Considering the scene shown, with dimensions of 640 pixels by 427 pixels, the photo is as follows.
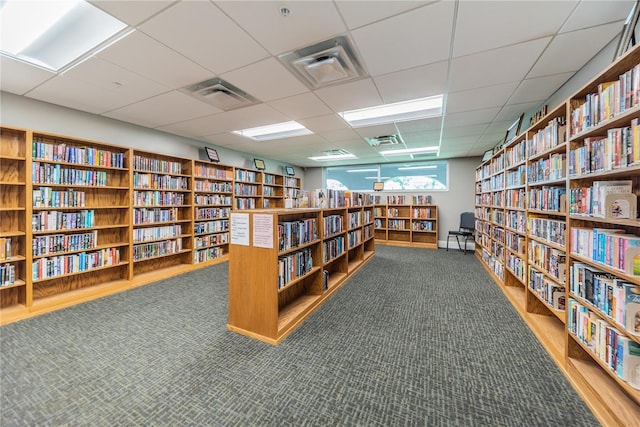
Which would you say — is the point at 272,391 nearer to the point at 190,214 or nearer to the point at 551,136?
the point at 551,136

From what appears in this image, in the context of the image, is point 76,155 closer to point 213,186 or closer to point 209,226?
point 213,186

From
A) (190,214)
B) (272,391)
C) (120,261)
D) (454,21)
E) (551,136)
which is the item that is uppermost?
(454,21)

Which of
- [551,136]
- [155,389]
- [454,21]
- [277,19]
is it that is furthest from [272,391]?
[551,136]

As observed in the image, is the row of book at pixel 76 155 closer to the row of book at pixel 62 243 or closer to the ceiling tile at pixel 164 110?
the ceiling tile at pixel 164 110

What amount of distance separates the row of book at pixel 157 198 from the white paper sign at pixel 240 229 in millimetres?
2502

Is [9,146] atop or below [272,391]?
atop

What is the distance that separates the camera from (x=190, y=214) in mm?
4598

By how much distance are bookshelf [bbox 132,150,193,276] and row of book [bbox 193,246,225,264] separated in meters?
0.13

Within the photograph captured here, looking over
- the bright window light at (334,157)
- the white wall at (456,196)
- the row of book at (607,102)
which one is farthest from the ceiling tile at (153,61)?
the white wall at (456,196)

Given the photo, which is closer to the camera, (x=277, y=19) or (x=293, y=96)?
(x=277, y=19)

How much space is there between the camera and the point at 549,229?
2250 millimetres

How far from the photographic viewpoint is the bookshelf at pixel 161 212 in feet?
12.6

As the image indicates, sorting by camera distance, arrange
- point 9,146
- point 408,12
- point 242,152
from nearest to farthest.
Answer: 1. point 408,12
2. point 9,146
3. point 242,152

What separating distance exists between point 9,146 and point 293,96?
10.7ft
